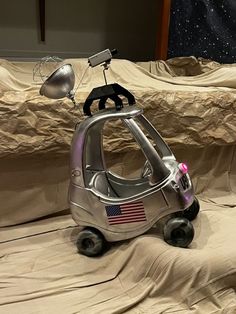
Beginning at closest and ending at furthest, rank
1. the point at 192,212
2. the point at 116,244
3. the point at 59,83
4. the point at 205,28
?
the point at 59,83, the point at 116,244, the point at 192,212, the point at 205,28

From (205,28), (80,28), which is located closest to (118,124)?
(205,28)

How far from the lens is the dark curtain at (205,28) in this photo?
275cm

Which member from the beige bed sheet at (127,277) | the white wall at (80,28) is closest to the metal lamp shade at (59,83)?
the beige bed sheet at (127,277)

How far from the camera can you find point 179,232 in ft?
4.65

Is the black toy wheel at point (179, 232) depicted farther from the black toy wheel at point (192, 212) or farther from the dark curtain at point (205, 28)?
the dark curtain at point (205, 28)

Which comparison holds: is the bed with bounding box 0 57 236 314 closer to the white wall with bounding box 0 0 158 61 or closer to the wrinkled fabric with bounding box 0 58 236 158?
the wrinkled fabric with bounding box 0 58 236 158

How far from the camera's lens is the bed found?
4.21 feet

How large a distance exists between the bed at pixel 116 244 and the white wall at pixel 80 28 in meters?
1.01

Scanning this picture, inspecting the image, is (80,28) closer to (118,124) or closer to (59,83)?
(118,124)

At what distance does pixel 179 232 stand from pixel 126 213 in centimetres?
19

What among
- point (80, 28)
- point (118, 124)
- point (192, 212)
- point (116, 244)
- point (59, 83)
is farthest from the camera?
point (80, 28)

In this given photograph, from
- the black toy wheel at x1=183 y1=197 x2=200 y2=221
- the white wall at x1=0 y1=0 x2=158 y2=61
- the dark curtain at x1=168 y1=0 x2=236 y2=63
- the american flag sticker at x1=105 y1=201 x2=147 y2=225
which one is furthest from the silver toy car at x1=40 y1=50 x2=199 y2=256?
the white wall at x1=0 y1=0 x2=158 y2=61

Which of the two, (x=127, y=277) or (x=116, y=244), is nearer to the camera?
(x=127, y=277)

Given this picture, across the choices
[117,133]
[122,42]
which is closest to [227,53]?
[122,42]
